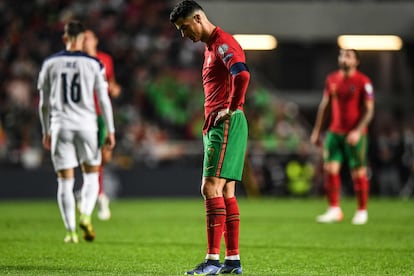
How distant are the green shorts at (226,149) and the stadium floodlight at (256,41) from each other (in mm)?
21989

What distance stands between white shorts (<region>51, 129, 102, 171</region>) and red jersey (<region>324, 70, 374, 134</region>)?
4.10 meters

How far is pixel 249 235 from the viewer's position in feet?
32.8

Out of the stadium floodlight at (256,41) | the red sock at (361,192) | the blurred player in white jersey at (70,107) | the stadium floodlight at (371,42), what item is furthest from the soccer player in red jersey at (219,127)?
the stadium floodlight at (371,42)

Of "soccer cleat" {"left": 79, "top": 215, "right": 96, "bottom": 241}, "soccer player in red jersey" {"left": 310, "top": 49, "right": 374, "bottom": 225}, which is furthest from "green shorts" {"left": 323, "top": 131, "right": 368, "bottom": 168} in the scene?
"soccer cleat" {"left": 79, "top": 215, "right": 96, "bottom": 241}

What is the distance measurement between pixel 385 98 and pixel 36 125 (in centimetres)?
1452

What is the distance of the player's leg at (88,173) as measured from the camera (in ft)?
29.2

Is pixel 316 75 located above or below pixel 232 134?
above

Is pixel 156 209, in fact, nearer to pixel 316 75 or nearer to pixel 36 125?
pixel 36 125

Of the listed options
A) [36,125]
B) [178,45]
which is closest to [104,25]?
[178,45]

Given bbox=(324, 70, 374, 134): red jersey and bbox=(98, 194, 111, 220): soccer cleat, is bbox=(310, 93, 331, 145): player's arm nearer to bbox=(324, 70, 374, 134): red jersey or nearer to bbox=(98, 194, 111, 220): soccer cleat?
bbox=(324, 70, 374, 134): red jersey

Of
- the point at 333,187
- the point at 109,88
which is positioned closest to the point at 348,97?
the point at 333,187

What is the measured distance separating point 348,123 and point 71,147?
4.42 metres

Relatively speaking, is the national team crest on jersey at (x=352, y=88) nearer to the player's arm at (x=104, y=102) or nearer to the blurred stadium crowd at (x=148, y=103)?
the player's arm at (x=104, y=102)

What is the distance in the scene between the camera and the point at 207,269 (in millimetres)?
6266
